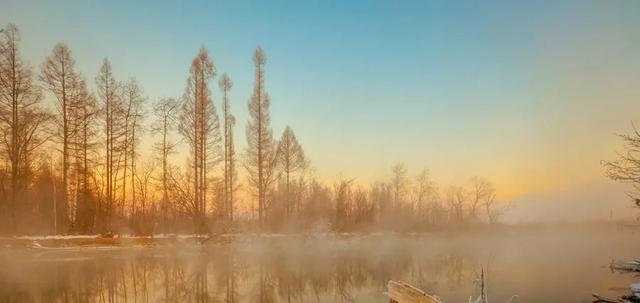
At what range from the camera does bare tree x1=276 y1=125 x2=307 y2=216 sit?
41.5 meters

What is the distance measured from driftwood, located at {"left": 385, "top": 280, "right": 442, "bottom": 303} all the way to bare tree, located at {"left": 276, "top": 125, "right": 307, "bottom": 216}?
3142 centimetres

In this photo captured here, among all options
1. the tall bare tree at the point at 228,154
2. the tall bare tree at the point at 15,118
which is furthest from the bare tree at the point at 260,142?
the tall bare tree at the point at 15,118

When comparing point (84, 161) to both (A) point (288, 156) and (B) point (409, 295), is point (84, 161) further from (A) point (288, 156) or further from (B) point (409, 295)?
(B) point (409, 295)

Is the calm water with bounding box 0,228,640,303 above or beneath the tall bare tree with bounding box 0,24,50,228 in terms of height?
beneath

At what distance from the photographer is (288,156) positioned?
41.9 m

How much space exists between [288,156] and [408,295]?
33503 mm

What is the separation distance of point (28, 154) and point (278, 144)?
21.3 meters

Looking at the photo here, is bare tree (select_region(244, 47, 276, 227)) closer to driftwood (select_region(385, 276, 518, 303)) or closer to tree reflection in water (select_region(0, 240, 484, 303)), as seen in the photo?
tree reflection in water (select_region(0, 240, 484, 303))

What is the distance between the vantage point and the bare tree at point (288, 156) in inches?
1634

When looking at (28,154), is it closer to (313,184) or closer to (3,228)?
(3,228)

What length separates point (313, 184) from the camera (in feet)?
171

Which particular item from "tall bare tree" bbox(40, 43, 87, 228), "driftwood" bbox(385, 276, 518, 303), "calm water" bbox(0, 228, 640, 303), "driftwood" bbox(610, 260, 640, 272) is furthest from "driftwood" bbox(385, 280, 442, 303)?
"tall bare tree" bbox(40, 43, 87, 228)

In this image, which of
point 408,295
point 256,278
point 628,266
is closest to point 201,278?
point 256,278

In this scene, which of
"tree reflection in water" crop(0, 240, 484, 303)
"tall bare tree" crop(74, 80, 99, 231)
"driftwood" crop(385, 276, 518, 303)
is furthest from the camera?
"tall bare tree" crop(74, 80, 99, 231)
